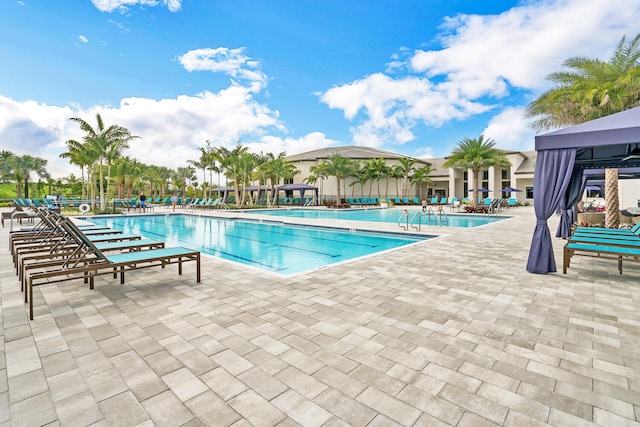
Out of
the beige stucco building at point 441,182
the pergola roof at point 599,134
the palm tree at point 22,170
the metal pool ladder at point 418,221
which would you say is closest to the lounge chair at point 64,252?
the pergola roof at point 599,134

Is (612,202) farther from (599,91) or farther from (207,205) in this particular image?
(207,205)

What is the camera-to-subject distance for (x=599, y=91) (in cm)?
1016

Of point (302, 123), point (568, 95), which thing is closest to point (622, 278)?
point (568, 95)

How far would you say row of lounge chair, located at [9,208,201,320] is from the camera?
385 centimetres

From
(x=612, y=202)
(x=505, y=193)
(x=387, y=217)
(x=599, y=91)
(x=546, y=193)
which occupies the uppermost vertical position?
(x=599, y=91)

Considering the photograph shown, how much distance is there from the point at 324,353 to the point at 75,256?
4.72 metres

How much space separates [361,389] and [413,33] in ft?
79.5

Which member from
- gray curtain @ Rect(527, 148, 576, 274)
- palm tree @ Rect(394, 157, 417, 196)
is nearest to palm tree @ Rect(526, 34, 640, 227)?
gray curtain @ Rect(527, 148, 576, 274)

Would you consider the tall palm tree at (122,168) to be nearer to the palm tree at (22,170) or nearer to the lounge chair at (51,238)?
the palm tree at (22,170)

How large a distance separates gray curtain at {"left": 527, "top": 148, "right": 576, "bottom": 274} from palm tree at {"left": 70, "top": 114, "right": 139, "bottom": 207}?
21832mm

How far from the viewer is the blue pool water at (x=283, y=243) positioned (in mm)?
8086

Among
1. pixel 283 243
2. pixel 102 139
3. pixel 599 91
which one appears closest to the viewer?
pixel 599 91

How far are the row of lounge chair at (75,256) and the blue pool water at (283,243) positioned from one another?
9.09 feet

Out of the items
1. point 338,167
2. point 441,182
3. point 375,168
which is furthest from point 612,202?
point 441,182
